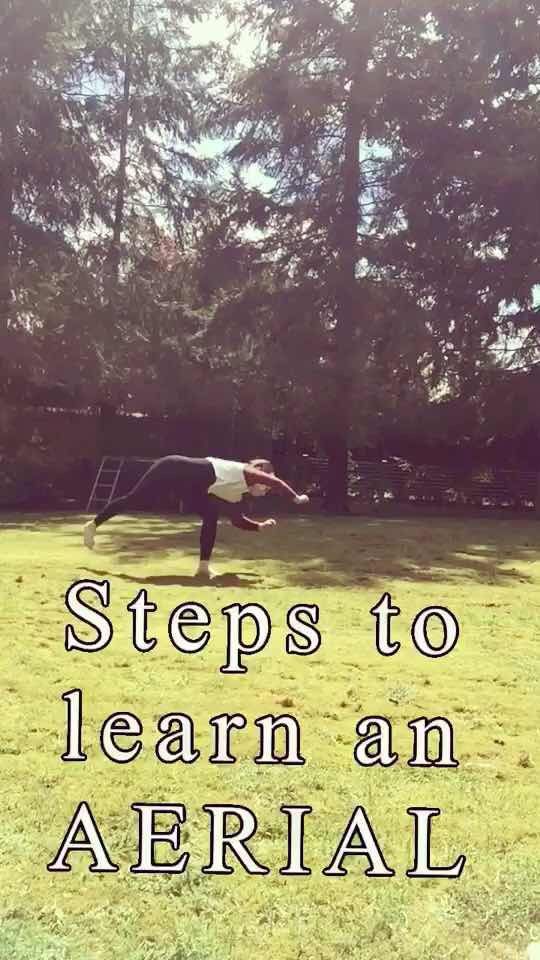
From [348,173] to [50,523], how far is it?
396 inches

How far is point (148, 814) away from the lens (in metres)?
2.64

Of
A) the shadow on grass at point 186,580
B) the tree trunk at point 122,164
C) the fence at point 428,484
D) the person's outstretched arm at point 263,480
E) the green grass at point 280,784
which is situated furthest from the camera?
the fence at point 428,484

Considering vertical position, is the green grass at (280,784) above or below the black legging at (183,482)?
below

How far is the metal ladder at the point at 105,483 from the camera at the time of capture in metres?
17.2

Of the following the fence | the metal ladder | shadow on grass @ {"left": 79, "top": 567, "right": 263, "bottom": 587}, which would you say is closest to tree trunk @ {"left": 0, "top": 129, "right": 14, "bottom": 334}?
the metal ladder

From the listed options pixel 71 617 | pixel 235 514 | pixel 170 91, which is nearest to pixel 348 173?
pixel 170 91

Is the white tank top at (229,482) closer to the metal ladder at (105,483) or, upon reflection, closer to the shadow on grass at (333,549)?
the shadow on grass at (333,549)

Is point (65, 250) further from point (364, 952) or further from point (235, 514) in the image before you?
point (364, 952)

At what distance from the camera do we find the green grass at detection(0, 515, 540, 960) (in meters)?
2.07

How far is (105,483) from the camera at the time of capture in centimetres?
1852

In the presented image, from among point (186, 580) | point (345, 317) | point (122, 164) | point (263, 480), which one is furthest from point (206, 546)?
point (122, 164)

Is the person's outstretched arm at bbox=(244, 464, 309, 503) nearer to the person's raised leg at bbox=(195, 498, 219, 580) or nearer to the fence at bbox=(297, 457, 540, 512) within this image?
the person's raised leg at bbox=(195, 498, 219, 580)

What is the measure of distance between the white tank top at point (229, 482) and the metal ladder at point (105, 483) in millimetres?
11109

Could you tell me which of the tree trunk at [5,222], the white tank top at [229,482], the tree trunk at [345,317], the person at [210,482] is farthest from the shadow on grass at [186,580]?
the tree trunk at [5,222]
